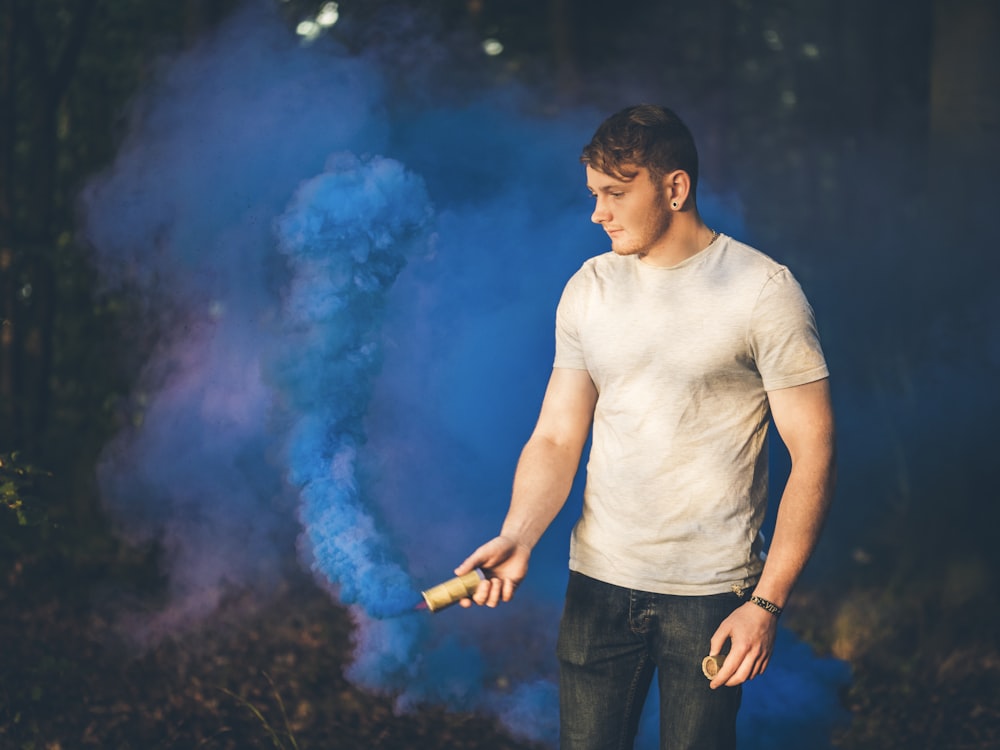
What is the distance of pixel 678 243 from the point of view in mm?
2930

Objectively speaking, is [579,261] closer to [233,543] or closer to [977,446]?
[233,543]

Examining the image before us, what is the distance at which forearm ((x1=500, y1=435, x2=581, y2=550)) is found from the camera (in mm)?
3014

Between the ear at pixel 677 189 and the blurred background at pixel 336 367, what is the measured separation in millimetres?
1470

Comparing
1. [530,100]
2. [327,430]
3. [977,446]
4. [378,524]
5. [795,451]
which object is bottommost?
[977,446]

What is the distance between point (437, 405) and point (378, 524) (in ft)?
3.26

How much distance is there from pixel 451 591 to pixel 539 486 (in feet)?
1.60

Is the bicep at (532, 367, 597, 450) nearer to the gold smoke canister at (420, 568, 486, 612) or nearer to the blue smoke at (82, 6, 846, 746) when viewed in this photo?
the gold smoke canister at (420, 568, 486, 612)

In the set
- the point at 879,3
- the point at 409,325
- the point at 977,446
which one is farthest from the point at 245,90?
the point at 879,3

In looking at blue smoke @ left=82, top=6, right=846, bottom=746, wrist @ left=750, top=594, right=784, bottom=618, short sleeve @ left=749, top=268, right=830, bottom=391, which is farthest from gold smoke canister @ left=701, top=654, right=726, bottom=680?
blue smoke @ left=82, top=6, right=846, bottom=746

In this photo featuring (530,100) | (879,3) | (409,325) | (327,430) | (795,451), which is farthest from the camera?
(879,3)

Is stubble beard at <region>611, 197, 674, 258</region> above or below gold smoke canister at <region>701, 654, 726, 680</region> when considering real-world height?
above

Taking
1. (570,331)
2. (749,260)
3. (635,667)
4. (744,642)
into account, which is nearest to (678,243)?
(749,260)

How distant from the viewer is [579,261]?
16.1 ft

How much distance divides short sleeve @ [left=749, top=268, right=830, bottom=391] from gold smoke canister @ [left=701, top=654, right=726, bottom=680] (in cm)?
68
